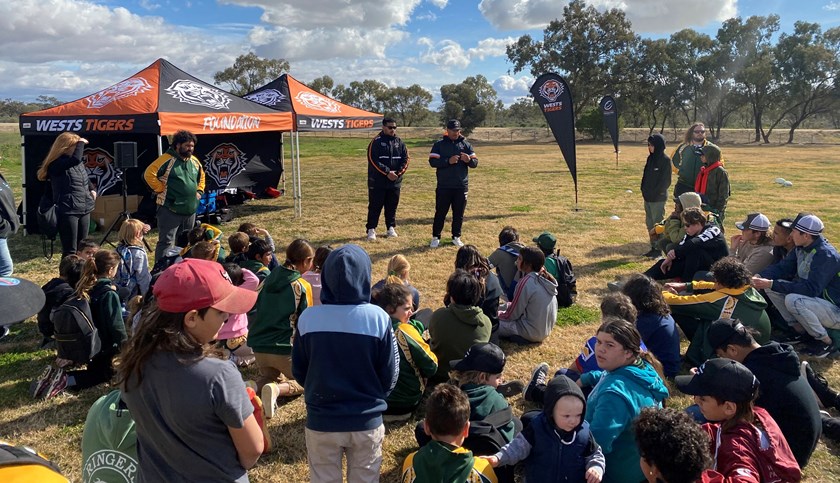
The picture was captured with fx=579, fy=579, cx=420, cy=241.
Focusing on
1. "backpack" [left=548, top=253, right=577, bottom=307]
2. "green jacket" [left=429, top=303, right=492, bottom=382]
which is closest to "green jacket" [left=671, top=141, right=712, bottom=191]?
"backpack" [left=548, top=253, right=577, bottom=307]

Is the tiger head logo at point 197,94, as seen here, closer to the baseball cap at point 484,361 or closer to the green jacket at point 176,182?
the green jacket at point 176,182

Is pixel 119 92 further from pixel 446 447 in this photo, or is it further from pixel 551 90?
pixel 446 447

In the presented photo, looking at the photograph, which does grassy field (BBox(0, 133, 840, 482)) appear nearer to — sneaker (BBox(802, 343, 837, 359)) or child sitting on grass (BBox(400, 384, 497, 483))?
sneaker (BBox(802, 343, 837, 359))

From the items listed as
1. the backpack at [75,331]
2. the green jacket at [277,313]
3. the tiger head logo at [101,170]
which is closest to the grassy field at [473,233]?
the backpack at [75,331]

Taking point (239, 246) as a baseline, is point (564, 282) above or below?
below

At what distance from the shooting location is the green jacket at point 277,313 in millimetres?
4180

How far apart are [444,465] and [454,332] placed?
1574 mm

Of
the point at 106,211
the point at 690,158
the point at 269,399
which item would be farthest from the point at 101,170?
the point at 690,158

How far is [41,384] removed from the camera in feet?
14.1

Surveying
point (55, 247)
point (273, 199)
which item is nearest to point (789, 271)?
point (55, 247)

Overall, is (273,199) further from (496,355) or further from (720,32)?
(720,32)

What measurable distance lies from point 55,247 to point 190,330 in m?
8.49

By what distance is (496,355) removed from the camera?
3.25m

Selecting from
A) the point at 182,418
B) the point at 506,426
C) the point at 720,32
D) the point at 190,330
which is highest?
the point at 720,32
